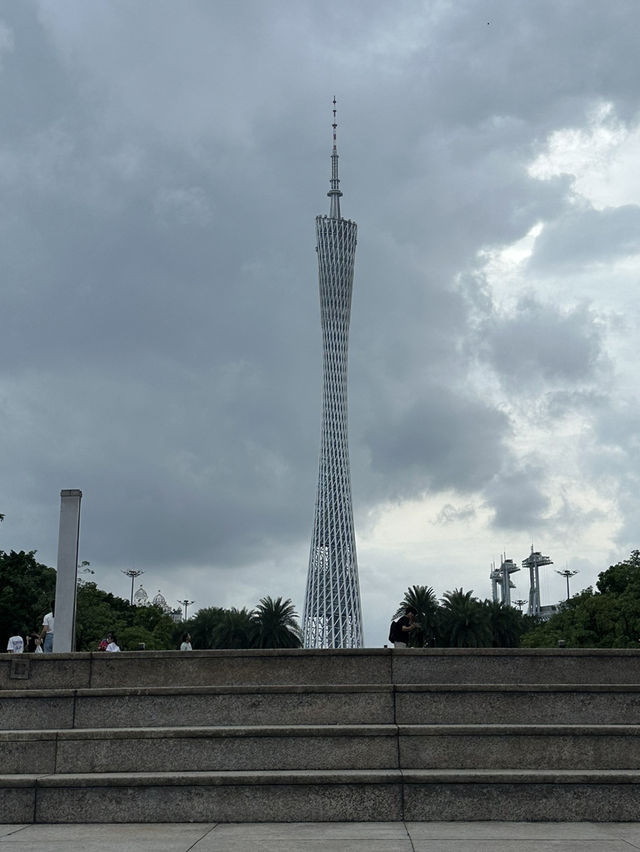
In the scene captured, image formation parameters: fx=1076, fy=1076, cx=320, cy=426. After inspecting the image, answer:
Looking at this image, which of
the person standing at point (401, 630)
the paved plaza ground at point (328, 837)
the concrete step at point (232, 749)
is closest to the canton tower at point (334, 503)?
the person standing at point (401, 630)

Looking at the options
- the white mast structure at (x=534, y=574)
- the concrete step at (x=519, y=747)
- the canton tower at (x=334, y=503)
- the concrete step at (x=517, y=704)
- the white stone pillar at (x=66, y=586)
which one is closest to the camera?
the concrete step at (x=519, y=747)

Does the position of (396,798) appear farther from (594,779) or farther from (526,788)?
(594,779)

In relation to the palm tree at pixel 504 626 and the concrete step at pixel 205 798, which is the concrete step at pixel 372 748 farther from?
the palm tree at pixel 504 626

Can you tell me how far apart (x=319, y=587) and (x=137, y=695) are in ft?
255

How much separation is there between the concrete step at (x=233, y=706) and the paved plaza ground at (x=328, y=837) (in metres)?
2.03

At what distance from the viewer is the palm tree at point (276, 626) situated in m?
75.8

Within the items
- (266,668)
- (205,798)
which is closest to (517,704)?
(266,668)

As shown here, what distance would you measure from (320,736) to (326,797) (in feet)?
3.38

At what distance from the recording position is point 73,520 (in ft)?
57.3

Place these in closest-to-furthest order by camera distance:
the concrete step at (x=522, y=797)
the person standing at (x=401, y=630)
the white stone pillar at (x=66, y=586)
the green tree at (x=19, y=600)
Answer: the concrete step at (x=522, y=797), the white stone pillar at (x=66, y=586), the person standing at (x=401, y=630), the green tree at (x=19, y=600)

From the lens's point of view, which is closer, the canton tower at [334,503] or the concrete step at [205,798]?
the concrete step at [205,798]

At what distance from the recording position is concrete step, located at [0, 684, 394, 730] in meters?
14.0

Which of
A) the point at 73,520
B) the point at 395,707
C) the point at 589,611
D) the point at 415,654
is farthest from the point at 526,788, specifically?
the point at 589,611

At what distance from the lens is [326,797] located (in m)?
12.2
